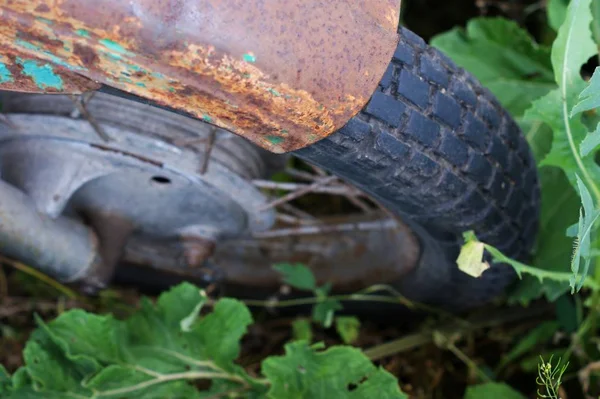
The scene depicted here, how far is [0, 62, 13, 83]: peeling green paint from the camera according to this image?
0.84 meters

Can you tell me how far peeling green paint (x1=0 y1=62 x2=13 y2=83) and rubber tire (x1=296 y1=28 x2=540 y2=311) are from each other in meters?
0.38

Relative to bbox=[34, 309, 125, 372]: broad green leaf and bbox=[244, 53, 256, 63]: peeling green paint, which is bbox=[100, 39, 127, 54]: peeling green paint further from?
bbox=[34, 309, 125, 372]: broad green leaf

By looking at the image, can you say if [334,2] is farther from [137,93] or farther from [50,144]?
[50,144]

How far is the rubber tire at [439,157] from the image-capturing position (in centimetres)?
99

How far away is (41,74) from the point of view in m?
0.84

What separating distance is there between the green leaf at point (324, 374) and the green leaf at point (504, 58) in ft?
2.44

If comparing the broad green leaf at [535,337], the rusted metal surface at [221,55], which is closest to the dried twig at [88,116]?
the rusted metal surface at [221,55]

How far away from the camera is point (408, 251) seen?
161 centimetres

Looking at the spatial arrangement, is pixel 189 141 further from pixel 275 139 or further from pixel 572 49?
pixel 572 49

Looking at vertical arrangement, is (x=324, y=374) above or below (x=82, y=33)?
below

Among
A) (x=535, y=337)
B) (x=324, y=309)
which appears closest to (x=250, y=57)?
(x=324, y=309)

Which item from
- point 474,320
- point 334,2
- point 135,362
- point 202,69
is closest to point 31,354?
point 135,362

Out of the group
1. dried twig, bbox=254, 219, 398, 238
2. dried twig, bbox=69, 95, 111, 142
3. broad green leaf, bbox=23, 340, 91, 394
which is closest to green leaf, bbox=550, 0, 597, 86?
dried twig, bbox=254, 219, 398, 238

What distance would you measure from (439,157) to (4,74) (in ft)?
2.04
